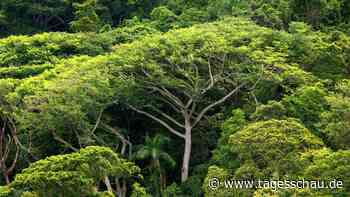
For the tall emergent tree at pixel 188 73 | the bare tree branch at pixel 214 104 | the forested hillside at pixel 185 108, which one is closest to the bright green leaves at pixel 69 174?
the forested hillside at pixel 185 108

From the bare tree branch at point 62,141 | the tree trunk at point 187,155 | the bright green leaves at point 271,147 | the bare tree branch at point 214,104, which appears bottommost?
the tree trunk at point 187,155

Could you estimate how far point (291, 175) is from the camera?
23.2 m

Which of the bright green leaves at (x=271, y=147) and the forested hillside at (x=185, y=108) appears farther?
the forested hillside at (x=185, y=108)

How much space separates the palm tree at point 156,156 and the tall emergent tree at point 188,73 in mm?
891

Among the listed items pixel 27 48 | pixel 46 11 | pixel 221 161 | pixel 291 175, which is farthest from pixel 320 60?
pixel 46 11

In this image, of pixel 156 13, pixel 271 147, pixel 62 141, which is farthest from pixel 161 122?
pixel 156 13

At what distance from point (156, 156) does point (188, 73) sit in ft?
11.7

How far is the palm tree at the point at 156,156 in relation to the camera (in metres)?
30.9

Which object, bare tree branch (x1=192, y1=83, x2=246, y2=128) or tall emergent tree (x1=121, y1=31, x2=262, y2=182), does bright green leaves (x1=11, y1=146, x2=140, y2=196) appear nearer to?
tall emergent tree (x1=121, y1=31, x2=262, y2=182)

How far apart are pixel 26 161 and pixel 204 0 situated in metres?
18.8

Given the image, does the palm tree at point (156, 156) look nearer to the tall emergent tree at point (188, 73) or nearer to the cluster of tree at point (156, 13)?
the tall emergent tree at point (188, 73)

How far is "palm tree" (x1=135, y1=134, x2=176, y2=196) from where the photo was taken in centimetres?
3086

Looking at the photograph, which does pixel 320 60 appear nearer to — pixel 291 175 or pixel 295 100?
pixel 295 100

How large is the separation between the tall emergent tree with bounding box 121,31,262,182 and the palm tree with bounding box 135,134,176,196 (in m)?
0.89
